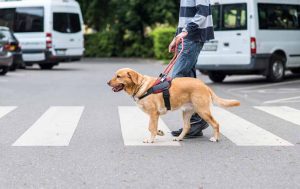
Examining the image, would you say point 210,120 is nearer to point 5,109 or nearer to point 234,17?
point 5,109

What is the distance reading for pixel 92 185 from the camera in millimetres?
5516

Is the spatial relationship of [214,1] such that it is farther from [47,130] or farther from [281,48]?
[47,130]

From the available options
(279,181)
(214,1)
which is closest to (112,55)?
(214,1)

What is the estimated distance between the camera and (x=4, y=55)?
22.0 metres

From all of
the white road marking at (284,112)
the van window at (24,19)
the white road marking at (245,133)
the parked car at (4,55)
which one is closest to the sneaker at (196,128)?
the white road marking at (245,133)

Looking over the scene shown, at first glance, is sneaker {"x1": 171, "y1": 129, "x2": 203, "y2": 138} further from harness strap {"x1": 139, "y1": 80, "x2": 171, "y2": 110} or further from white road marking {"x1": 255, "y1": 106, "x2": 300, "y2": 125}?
white road marking {"x1": 255, "y1": 106, "x2": 300, "y2": 125}

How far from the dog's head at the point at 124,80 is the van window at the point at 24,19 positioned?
19997 mm

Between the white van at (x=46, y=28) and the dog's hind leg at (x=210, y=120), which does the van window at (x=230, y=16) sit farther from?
the white van at (x=46, y=28)

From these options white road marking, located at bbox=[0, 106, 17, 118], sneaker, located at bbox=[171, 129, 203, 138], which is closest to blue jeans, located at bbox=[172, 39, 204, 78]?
sneaker, located at bbox=[171, 129, 203, 138]

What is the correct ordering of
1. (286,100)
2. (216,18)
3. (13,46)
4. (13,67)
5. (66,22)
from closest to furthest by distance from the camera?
(286,100) < (216,18) < (13,46) < (13,67) < (66,22)

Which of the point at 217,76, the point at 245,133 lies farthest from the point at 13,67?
the point at 245,133

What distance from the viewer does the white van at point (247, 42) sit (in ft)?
56.8

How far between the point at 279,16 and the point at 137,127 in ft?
35.3

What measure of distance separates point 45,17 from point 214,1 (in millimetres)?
10794
